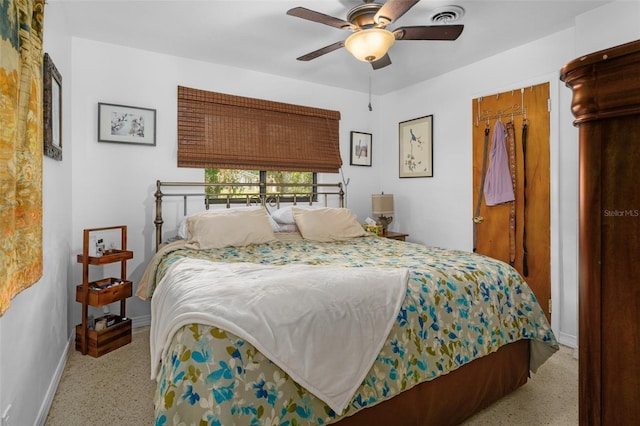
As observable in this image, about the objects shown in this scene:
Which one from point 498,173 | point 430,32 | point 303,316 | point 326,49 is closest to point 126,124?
point 326,49

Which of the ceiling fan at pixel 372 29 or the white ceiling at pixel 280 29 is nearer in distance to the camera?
the ceiling fan at pixel 372 29

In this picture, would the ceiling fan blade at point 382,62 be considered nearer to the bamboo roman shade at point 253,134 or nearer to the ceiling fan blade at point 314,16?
the ceiling fan blade at point 314,16

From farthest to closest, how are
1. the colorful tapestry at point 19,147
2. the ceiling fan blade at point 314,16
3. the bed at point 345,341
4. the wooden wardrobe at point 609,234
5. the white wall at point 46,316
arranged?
the ceiling fan blade at point 314,16 → the white wall at point 46,316 → the bed at point 345,341 → the colorful tapestry at point 19,147 → the wooden wardrobe at point 609,234

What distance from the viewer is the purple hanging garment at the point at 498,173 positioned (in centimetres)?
321

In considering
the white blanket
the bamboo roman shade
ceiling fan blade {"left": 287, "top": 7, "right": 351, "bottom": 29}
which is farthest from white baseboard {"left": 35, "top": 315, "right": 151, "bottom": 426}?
ceiling fan blade {"left": 287, "top": 7, "right": 351, "bottom": 29}

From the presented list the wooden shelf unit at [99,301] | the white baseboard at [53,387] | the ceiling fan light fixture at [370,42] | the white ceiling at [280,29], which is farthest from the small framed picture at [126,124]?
the ceiling fan light fixture at [370,42]

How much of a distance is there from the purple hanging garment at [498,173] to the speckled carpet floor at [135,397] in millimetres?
1399

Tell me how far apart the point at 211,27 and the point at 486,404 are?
3.21 metres

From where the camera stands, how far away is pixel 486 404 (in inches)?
75.3

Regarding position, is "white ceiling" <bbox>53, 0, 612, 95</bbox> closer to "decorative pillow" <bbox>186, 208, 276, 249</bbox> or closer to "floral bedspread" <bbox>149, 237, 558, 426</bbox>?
"decorative pillow" <bbox>186, 208, 276, 249</bbox>

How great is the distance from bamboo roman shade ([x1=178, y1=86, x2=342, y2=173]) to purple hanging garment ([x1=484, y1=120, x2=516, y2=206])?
5.55ft

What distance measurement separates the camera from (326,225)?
10.6 feet

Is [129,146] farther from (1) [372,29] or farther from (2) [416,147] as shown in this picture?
(2) [416,147]

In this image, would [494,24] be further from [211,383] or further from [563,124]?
[211,383]
